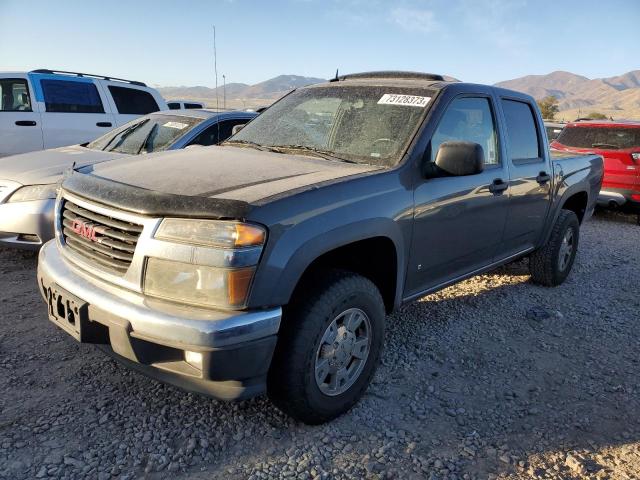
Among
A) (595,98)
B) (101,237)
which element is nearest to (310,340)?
(101,237)

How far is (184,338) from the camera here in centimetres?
204

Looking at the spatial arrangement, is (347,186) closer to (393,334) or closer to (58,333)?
(393,334)

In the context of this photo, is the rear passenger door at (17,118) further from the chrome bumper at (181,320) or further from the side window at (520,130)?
the side window at (520,130)

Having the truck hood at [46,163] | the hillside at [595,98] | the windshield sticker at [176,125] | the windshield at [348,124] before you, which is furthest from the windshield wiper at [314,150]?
the hillside at [595,98]

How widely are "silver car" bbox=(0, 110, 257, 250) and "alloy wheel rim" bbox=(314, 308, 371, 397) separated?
2356 mm

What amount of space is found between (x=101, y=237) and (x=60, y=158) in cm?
323

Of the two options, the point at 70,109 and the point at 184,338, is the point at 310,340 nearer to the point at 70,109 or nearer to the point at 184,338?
the point at 184,338

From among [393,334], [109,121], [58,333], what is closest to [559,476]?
[393,334]

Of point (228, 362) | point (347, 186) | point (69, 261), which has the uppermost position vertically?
point (347, 186)

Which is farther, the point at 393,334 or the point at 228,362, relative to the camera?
the point at 393,334

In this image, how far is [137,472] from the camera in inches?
86.6

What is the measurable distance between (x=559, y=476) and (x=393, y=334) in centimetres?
153

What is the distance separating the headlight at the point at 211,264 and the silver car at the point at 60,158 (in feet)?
6.52

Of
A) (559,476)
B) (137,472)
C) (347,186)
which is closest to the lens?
(137,472)
